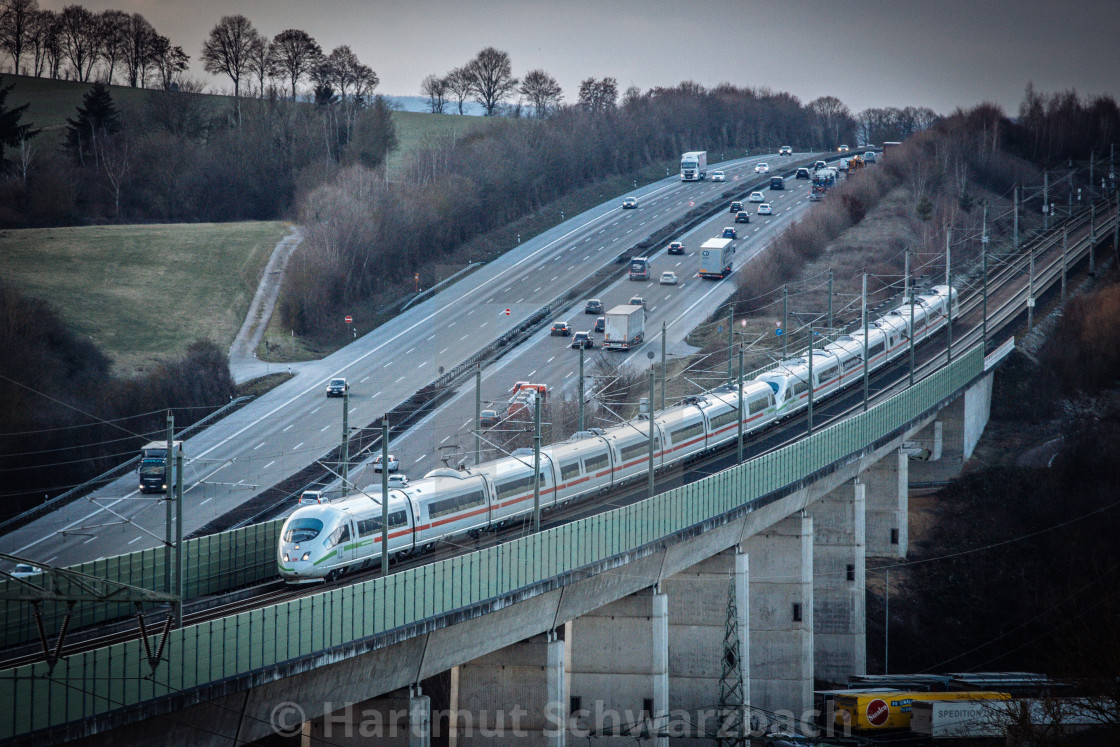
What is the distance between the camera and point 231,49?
135 meters

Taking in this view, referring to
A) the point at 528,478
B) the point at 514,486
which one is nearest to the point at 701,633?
the point at 528,478

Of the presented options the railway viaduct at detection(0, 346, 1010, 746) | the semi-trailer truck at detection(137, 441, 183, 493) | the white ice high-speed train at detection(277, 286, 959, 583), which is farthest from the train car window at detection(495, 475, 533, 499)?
the semi-trailer truck at detection(137, 441, 183, 493)

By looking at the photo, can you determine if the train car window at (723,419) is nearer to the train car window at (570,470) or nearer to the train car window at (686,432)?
the train car window at (686,432)

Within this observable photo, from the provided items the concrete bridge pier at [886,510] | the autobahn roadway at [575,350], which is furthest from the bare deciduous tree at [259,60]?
the concrete bridge pier at [886,510]

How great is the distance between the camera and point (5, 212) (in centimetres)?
9281

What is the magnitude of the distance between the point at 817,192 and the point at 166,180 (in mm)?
70069

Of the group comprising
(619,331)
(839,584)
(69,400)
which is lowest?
(839,584)

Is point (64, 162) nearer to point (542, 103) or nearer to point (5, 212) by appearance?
point (5, 212)

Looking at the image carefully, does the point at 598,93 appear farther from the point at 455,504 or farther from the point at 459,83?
the point at 455,504

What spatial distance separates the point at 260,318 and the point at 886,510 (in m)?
46.5

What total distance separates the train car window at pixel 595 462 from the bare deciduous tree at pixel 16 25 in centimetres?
10151

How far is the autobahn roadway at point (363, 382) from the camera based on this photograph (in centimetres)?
5303

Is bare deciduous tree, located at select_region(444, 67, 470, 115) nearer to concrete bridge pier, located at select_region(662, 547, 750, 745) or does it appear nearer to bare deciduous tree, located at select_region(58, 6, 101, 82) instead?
bare deciduous tree, located at select_region(58, 6, 101, 82)

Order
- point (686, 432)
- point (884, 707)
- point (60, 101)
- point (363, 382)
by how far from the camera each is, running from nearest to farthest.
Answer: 1. point (884, 707)
2. point (686, 432)
3. point (363, 382)
4. point (60, 101)
